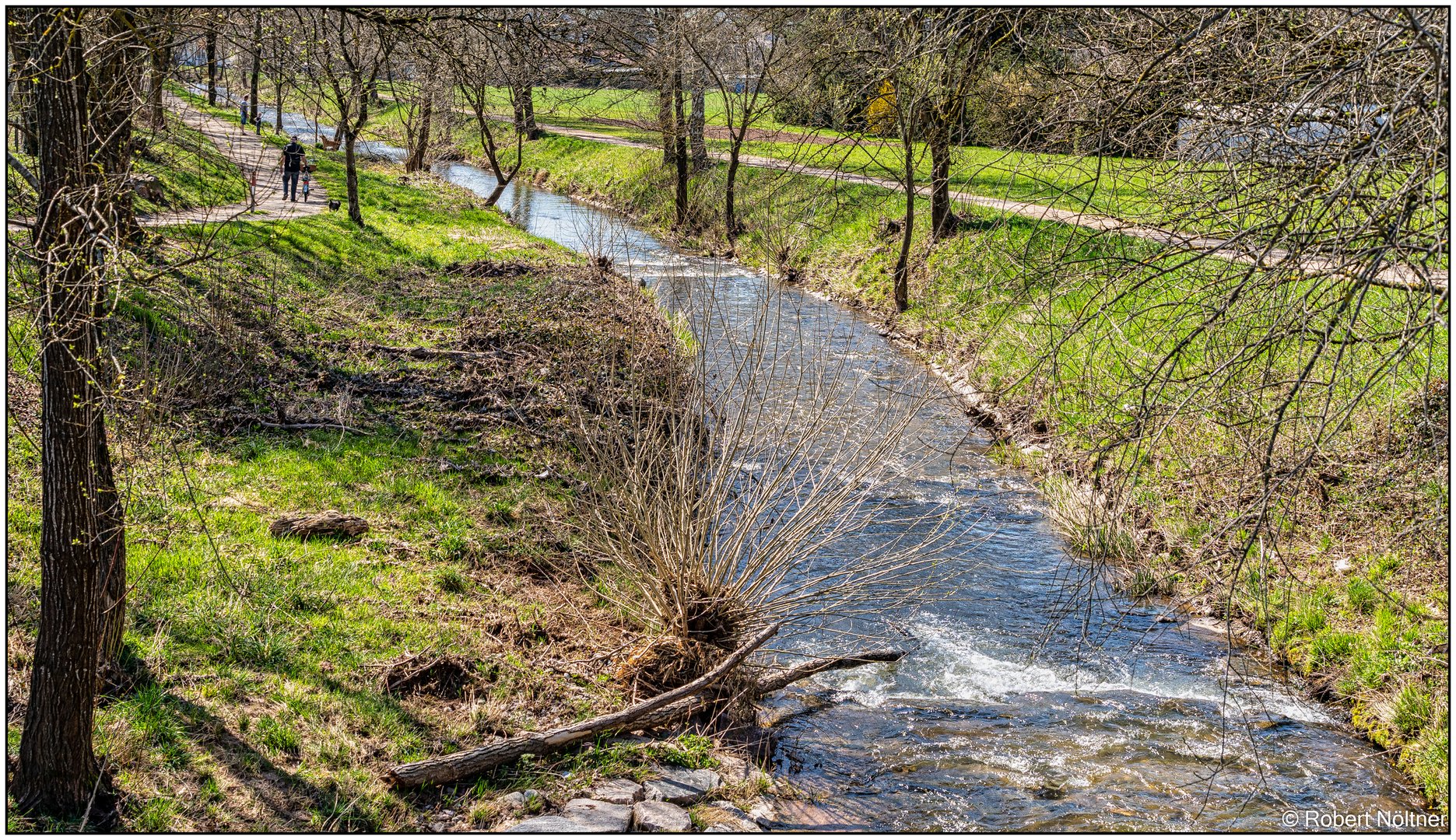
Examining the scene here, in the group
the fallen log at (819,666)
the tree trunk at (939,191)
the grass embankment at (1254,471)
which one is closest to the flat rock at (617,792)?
the fallen log at (819,666)

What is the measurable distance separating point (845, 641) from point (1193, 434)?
428cm

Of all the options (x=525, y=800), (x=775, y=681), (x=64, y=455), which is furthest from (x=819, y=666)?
(x=64, y=455)

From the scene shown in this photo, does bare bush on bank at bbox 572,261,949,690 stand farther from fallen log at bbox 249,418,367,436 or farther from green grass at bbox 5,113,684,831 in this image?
fallen log at bbox 249,418,367,436

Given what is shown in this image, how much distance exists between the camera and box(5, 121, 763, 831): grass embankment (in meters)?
5.09

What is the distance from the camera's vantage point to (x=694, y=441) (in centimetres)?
727

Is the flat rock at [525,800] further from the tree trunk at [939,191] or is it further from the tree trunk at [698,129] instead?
the tree trunk at [698,129]

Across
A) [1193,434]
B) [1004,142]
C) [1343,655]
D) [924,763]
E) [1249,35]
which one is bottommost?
[924,763]

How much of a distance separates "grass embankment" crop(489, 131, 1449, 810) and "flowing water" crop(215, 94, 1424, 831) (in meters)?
0.35

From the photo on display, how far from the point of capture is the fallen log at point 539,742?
5.29m

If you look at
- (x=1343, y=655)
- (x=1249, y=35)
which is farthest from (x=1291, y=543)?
(x=1249, y=35)

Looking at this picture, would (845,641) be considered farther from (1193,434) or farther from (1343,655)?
(1193,434)

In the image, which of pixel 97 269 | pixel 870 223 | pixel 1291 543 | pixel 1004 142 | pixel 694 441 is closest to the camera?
pixel 97 269

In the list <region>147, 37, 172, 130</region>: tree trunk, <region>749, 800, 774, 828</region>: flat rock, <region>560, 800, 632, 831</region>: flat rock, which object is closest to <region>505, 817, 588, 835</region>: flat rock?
<region>560, 800, 632, 831</region>: flat rock

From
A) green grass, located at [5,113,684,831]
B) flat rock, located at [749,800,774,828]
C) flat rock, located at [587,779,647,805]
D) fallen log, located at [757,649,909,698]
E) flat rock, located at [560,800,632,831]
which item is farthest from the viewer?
fallen log, located at [757,649,909,698]
